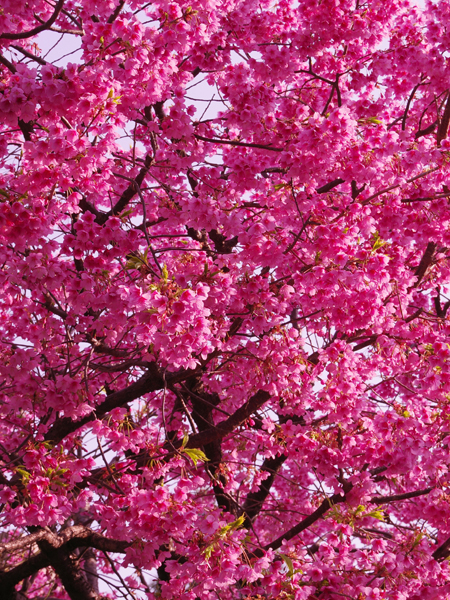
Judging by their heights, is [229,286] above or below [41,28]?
below

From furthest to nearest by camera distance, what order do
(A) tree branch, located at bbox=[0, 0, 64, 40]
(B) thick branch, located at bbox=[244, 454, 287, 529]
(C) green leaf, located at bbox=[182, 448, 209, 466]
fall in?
(B) thick branch, located at bbox=[244, 454, 287, 529] < (C) green leaf, located at bbox=[182, 448, 209, 466] < (A) tree branch, located at bbox=[0, 0, 64, 40]

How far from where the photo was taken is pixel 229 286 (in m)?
4.99

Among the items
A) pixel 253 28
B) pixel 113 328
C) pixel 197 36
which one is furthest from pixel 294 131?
pixel 113 328

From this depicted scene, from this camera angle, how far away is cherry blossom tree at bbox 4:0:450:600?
443cm

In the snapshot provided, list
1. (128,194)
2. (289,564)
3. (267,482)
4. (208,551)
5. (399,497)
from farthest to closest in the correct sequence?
(267,482)
(128,194)
(399,497)
(289,564)
(208,551)

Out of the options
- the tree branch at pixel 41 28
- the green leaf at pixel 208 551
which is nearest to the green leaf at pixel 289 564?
the green leaf at pixel 208 551

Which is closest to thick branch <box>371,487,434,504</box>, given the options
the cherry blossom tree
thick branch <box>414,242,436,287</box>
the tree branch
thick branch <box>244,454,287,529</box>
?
the cherry blossom tree

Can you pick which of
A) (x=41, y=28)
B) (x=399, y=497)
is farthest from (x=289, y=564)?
(x=41, y=28)

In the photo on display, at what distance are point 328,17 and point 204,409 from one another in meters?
4.63

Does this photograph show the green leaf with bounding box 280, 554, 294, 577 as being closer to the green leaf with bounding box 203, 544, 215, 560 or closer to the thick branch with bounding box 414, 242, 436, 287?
the green leaf with bounding box 203, 544, 215, 560

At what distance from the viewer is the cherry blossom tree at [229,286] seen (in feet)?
14.5

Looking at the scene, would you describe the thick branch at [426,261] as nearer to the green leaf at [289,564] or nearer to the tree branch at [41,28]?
the green leaf at [289,564]

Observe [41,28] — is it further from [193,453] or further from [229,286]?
[193,453]

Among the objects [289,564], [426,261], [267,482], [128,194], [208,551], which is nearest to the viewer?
[208,551]
